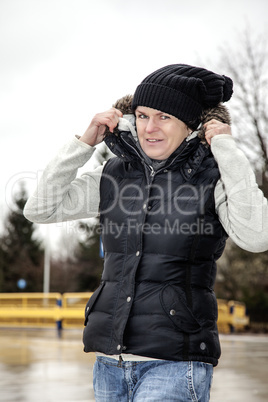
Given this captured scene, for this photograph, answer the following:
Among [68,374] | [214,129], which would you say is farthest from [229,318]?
[214,129]

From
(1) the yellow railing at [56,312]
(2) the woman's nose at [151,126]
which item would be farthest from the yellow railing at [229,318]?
(2) the woman's nose at [151,126]

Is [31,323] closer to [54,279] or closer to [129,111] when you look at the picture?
[129,111]

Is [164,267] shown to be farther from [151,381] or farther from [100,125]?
[100,125]

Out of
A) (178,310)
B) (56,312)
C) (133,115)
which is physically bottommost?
(56,312)

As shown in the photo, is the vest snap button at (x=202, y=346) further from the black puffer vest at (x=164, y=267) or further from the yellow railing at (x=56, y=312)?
the yellow railing at (x=56, y=312)

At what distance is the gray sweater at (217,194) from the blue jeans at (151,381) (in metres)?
0.57

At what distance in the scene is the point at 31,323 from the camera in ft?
68.6

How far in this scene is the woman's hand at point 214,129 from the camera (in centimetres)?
284

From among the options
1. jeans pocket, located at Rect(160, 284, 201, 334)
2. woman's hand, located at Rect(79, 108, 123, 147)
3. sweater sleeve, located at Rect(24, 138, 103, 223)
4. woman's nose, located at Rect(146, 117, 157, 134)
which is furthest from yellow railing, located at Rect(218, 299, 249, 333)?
jeans pocket, located at Rect(160, 284, 201, 334)

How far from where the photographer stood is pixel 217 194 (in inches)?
111

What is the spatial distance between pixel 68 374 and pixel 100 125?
598cm

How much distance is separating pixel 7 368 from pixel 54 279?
132 ft

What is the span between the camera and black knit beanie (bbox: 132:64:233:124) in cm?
297

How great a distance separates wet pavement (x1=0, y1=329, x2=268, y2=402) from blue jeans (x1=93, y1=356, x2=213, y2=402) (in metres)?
4.00
